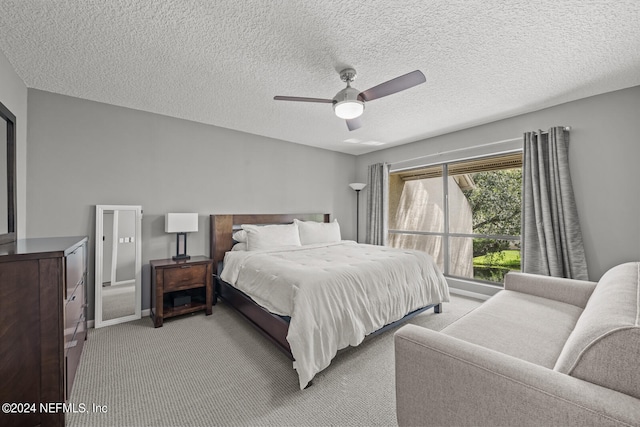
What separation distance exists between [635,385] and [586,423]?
20 centimetres

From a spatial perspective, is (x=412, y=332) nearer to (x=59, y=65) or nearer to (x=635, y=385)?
(x=635, y=385)

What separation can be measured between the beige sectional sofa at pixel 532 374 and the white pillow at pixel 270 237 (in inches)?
103

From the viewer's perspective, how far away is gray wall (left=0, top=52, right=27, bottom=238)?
2146mm

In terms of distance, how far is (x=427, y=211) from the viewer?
4.89m

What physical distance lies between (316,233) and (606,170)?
145 inches

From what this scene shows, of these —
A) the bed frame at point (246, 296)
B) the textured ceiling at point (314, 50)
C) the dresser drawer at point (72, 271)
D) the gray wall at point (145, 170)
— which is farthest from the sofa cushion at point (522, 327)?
the gray wall at point (145, 170)

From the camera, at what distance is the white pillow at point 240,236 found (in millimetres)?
3754

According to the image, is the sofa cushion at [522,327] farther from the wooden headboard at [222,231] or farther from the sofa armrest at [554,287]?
the wooden headboard at [222,231]

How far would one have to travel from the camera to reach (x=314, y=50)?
2.10 meters

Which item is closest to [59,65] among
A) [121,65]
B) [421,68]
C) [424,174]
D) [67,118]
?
[121,65]

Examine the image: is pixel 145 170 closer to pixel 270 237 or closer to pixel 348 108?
pixel 270 237

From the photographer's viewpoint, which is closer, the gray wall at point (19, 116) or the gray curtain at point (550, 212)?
the gray wall at point (19, 116)

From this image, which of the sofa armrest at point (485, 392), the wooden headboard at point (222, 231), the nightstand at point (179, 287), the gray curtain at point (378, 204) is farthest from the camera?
the gray curtain at point (378, 204)

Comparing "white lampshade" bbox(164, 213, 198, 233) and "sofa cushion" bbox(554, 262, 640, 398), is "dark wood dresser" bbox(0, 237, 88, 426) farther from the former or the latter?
"sofa cushion" bbox(554, 262, 640, 398)
